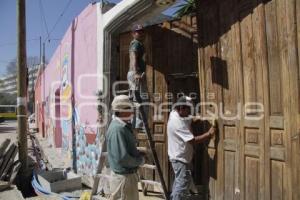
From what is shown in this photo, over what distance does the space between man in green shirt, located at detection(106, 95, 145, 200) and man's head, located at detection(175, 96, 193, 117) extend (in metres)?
1.07

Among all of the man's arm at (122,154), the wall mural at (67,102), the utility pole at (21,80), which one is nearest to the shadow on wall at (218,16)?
the man's arm at (122,154)

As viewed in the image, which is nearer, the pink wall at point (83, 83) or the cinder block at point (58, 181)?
the cinder block at point (58, 181)

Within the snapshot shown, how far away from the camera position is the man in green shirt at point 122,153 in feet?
15.2

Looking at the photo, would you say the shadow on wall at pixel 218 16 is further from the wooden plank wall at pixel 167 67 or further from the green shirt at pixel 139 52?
the green shirt at pixel 139 52

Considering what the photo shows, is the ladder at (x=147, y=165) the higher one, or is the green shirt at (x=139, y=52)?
the green shirt at (x=139, y=52)

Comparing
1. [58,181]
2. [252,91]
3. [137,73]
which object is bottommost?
[58,181]

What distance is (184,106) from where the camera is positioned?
5.57m

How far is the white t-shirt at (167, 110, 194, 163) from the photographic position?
18.1 ft

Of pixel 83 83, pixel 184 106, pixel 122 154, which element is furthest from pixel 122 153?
pixel 83 83

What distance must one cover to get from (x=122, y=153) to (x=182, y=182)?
1.26 metres

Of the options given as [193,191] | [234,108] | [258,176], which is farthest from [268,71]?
[193,191]

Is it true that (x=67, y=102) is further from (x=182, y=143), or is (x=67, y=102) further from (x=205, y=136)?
(x=205, y=136)

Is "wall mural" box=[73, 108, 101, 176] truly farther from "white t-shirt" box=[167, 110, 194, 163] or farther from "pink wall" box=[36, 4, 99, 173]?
"white t-shirt" box=[167, 110, 194, 163]

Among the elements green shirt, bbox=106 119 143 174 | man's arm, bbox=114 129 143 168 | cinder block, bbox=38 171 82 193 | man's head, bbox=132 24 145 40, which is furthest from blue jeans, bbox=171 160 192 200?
cinder block, bbox=38 171 82 193
